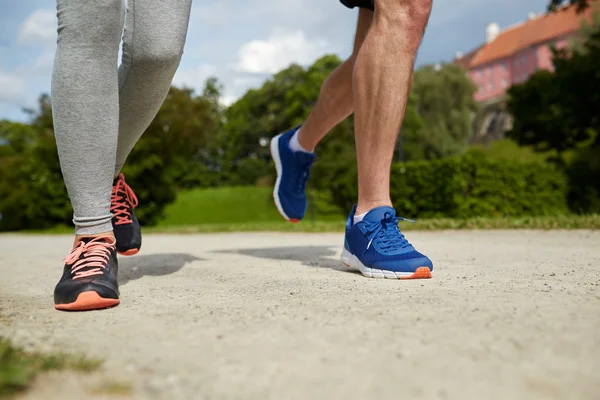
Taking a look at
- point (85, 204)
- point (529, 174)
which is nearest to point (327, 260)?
point (85, 204)

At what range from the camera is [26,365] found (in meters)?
0.90

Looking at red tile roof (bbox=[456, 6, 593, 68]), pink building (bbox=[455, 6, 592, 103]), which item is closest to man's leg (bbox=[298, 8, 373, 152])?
pink building (bbox=[455, 6, 592, 103])

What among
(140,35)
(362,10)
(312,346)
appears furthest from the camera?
(362,10)

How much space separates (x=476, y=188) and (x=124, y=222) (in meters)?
10.3

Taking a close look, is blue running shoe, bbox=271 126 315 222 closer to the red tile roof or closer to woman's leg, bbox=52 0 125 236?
woman's leg, bbox=52 0 125 236

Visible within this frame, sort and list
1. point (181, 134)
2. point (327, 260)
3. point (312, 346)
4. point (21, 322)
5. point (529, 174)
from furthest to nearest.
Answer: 1. point (181, 134)
2. point (529, 174)
3. point (327, 260)
4. point (21, 322)
5. point (312, 346)

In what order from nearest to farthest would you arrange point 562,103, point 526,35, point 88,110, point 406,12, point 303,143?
point 88,110 → point 406,12 → point 303,143 → point 562,103 → point 526,35

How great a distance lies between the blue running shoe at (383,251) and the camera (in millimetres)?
1995

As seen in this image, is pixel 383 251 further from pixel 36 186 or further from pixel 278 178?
pixel 36 186

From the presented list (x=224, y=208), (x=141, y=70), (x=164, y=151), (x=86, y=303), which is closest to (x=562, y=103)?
(x=164, y=151)

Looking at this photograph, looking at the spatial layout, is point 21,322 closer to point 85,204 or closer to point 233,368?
point 85,204

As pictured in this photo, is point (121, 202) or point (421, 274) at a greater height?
point (121, 202)

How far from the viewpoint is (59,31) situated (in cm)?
183

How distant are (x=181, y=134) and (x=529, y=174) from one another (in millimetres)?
10223
